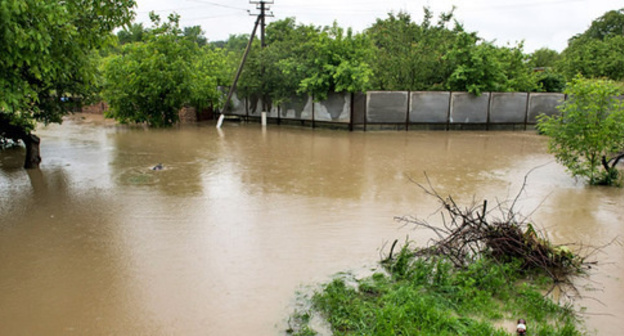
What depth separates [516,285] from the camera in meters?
4.62

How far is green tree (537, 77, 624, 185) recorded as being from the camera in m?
8.77

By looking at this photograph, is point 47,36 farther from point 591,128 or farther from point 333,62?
point 333,62

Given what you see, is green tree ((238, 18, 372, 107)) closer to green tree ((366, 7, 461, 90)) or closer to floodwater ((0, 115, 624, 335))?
green tree ((366, 7, 461, 90))

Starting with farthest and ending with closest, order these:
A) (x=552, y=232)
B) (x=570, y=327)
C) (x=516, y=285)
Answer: (x=552, y=232), (x=516, y=285), (x=570, y=327)

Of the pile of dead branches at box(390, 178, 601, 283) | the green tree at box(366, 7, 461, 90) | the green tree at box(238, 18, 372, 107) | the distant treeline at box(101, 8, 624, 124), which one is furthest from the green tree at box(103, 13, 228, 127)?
the pile of dead branches at box(390, 178, 601, 283)

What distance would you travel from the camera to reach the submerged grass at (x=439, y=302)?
12.3 feet

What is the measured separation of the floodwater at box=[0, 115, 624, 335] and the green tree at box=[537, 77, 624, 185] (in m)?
0.48

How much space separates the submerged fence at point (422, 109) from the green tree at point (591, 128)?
9356mm

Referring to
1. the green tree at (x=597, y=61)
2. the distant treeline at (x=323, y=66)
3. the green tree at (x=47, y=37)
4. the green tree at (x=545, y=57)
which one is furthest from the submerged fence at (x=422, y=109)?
the green tree at (x=545, y=57)

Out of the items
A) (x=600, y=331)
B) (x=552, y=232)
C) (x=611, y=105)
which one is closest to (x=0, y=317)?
(x=600, y=331)

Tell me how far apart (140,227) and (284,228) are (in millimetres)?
2142

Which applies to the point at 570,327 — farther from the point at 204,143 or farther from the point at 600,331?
the point at 204,143

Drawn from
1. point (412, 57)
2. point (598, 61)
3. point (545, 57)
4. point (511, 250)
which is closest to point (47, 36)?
point (511, 250)

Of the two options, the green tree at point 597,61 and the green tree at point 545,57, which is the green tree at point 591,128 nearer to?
the green tree at point 597,61
